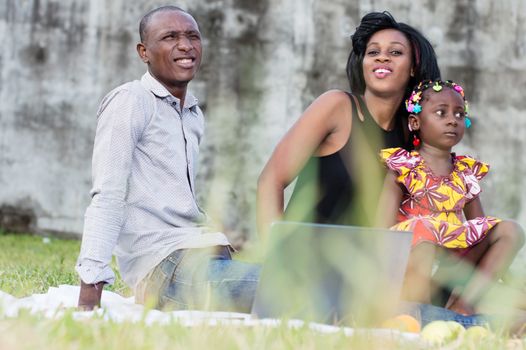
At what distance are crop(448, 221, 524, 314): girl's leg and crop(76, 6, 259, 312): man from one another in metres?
0.90

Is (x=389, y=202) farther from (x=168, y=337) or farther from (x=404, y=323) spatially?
(x=168, y=337)

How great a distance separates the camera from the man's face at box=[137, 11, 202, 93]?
3619 mm

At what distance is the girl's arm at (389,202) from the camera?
3959mm

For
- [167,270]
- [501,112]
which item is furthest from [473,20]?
[167,270]

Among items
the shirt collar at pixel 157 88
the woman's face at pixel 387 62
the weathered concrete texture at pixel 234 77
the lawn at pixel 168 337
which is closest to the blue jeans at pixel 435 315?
the lawn at pixel 168 337

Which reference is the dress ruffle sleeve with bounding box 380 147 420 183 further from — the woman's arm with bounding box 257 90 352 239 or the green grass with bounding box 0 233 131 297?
the green grass with bounding box 0 233 131 297

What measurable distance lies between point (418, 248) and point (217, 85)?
5113mm

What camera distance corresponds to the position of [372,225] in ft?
13.2

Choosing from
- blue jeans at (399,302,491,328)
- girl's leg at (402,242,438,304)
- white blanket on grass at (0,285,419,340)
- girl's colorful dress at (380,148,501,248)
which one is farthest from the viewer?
girl's colorful dress at (380,148,501,248)

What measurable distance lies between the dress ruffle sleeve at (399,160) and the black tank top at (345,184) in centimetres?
7

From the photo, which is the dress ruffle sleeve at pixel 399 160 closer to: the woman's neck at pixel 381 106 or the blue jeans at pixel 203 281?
the woman's neck at pixel 381 106

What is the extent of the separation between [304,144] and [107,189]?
1028mm

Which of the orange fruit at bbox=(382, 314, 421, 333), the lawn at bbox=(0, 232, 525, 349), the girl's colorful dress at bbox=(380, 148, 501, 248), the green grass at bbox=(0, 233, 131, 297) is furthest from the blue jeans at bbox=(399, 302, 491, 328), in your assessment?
the green grass at bbox=(0, 233, 131, 297)

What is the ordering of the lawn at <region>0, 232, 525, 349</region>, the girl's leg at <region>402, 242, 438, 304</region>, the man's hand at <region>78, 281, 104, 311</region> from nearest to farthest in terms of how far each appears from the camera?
the lawn at <region>0, 232, 525, 349</region>, the man's hand at <region>78, 281, 104, 311</region>, the girl's leg at <region>402, 242, 438, 304</region>
